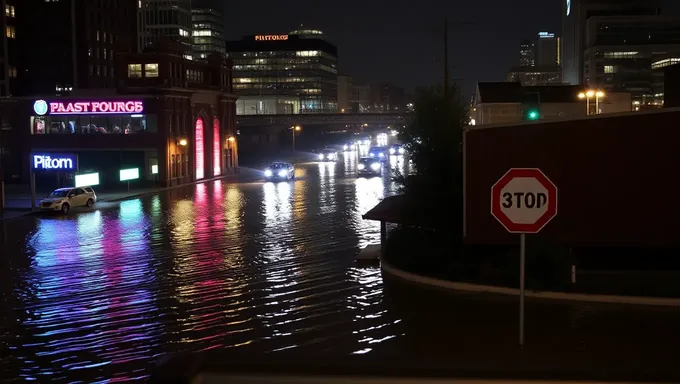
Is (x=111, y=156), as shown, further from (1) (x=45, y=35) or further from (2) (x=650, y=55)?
(2) (x=650, y=55)

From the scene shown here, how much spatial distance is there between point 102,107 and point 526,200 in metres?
54.7

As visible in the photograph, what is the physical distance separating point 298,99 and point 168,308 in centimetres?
16463

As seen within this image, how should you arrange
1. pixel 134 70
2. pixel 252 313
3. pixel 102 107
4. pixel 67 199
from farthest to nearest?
pixel 134 70 → pixel 102 107 → pixel 67 199 → pixel 252 313

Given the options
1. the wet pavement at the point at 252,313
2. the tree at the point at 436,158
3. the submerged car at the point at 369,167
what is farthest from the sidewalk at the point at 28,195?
the tree at the point at 436,158

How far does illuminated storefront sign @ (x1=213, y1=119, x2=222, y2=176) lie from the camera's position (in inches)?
2817

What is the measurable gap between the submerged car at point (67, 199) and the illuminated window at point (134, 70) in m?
19.8

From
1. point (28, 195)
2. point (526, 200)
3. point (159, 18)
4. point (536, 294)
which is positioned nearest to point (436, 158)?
point (536, 294)

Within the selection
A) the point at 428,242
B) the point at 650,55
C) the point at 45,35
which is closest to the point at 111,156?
the point at 428,242

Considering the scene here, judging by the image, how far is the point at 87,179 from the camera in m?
51.1

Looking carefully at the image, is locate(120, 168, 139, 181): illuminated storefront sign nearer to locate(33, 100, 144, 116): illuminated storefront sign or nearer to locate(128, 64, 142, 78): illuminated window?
locate(33, 100, 144, 116): illuminated storefront sign

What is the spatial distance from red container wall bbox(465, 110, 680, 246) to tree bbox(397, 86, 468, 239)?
1725 millimetres

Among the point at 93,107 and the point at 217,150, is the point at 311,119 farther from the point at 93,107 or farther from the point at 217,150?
the point at 93,107

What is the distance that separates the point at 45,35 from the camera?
10875 centimetres

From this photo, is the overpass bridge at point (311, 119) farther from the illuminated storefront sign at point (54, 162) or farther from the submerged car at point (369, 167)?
the illuminated storefront sign at point (54, 162)
